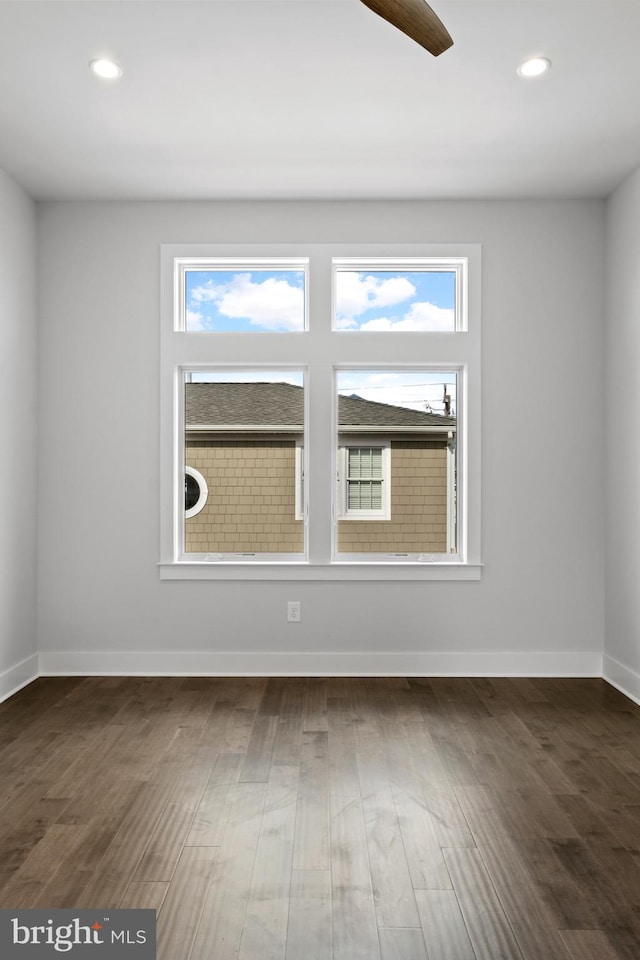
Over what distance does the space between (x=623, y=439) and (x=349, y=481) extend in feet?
5.43

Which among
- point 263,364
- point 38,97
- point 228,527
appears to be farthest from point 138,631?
point 38,97

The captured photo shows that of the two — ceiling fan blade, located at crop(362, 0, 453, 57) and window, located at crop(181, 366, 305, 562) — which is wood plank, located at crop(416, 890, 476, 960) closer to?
ceiling fan blade, located at crop(362, 0, 453, 57)

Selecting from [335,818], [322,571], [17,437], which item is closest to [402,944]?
[335,818]

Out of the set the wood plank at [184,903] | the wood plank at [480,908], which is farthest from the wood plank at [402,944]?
the wood plank at [184,903]

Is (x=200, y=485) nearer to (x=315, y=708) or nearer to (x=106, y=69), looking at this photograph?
(x=315, y=708)

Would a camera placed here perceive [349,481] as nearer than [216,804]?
No

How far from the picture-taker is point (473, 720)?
12.3ft

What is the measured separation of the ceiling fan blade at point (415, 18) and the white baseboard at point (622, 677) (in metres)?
3.42

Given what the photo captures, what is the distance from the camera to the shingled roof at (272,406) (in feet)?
15.5

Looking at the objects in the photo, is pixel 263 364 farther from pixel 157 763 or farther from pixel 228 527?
pixel 157 763

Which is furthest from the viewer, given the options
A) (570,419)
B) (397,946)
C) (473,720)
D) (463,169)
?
(570,419)

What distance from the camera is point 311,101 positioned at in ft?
11.1

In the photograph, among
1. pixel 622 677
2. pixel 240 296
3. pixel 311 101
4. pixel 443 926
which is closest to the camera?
pixel 443 926

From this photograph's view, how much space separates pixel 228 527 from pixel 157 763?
5.92 feet
